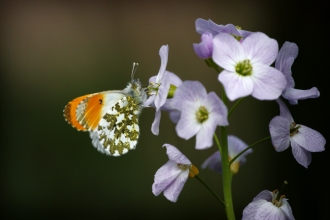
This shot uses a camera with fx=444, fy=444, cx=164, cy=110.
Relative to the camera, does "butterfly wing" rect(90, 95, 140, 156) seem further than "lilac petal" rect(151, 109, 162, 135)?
Yes

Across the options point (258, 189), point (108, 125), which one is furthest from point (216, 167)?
point (258, 189)

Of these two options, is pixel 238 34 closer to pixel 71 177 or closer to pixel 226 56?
pixel 226 56

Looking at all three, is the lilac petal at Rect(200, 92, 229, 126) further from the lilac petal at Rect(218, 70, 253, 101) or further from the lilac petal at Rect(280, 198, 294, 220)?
the lilac petal at Rect(280, 198, 294, 220)

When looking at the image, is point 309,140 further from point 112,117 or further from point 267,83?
point 112,117

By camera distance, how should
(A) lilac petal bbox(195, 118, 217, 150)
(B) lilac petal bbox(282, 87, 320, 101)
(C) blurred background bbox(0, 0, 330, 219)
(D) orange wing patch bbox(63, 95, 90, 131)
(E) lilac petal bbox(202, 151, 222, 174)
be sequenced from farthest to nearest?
(C) blurred background bbox(0, 0, 330, 219)
(D) orange wing patch bbox(63, 95, 90, 131)
(E) lilac petal bbox(202, 151, 222, 174)
(B) lilac petal bbox(282, 87, 320, 101)
(A) lilac petal bbox(195, 118, 217, 150)

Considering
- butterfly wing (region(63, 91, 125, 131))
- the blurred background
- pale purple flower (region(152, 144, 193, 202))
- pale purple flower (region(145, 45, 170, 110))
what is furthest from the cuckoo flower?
the blurred background

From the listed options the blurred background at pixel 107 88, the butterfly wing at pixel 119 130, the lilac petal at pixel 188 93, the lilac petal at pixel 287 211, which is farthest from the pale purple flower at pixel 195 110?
the blurred background at pixel 107 88
